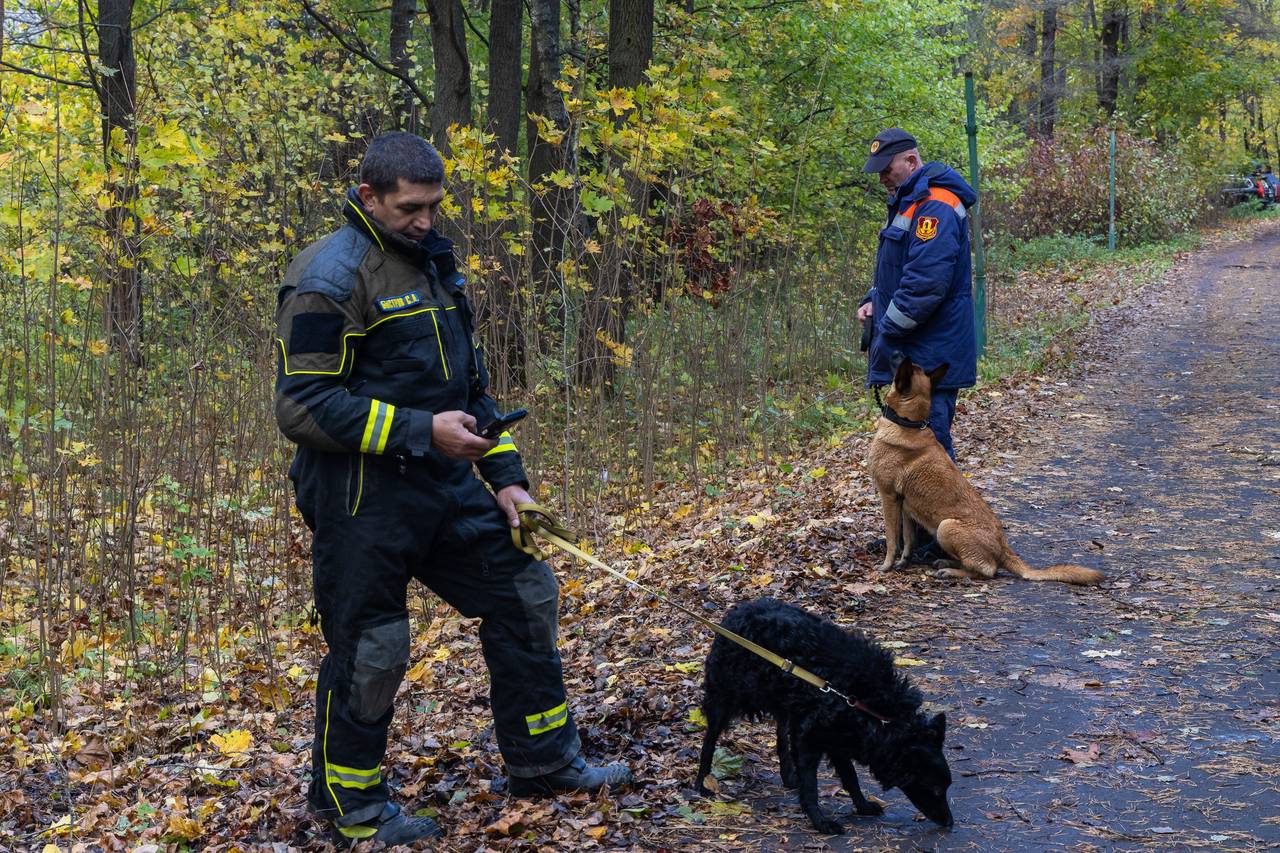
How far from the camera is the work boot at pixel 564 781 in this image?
4.09 metres

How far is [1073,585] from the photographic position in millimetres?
6270

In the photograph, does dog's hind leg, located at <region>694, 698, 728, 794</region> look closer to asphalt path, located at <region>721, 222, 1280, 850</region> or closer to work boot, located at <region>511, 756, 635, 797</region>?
asphalt path, located at <region>721, 222, 1280, 850</region>

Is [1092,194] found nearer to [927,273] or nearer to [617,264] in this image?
[617,264]

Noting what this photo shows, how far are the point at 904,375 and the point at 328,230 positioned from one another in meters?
6.43

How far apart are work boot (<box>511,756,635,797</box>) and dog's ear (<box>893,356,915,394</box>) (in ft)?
10.4

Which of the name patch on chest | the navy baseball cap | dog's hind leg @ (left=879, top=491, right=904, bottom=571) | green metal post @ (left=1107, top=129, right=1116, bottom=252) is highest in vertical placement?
green metal post @ (left=1107, top=129, right=1116, bottom=252)

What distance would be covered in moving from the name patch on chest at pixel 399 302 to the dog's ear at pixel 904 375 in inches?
139

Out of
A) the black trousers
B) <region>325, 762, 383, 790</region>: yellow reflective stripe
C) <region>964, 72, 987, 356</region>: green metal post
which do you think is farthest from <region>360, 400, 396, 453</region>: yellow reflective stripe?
<region>964, 72, 987, 356</region>: green metal post

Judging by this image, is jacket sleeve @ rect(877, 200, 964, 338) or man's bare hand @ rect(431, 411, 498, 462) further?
jacket sleeve @ rect(877, 200, 964, 338)

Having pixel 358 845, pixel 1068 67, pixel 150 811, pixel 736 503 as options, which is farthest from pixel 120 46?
pixel 1068 67

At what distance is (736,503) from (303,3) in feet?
26.6

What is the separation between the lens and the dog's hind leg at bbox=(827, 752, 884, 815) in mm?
3964

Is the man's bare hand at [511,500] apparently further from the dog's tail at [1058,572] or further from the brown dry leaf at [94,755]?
Answer: the dog's tail at [1058,572]

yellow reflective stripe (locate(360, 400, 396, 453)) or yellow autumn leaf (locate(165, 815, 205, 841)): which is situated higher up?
yellow reflective stripe (locate(360, 400, 396, 453))
